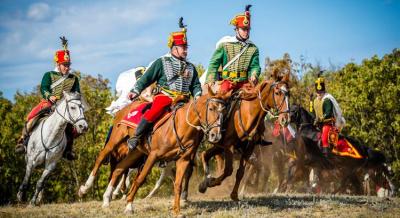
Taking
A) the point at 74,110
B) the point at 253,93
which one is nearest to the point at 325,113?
the point at 253,93

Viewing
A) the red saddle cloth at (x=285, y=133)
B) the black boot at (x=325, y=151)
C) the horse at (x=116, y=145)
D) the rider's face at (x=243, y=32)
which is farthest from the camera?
the red saddle cloth at (x=285, y=133)

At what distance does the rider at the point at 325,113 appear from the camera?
1750 cm

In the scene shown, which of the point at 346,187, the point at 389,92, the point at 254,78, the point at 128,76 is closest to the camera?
the point at 254,78

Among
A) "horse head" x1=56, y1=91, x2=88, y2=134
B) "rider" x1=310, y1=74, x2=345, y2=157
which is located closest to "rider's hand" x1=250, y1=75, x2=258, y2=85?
"horse head" x1=56, y1=91, x2=88, y2=134

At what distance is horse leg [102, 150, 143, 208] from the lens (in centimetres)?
1133

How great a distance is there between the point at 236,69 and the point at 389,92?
1391cm

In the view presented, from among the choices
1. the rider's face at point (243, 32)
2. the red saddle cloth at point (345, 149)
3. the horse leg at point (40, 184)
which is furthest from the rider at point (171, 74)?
the red saddle cloth at point (345, 149)

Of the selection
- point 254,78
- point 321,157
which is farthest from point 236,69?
point 321,157

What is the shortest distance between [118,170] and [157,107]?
1.81m

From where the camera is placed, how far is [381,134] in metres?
24.3

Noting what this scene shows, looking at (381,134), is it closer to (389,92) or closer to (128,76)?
(389,92)

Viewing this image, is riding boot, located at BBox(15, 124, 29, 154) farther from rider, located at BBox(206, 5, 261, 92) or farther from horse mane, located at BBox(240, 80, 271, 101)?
horse mane, located at BBox(240, 80, 271, 101)

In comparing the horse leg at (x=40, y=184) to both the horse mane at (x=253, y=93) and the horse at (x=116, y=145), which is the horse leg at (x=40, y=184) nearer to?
the horse at (x=116, y=145)

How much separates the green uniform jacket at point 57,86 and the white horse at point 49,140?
28.1 inches
